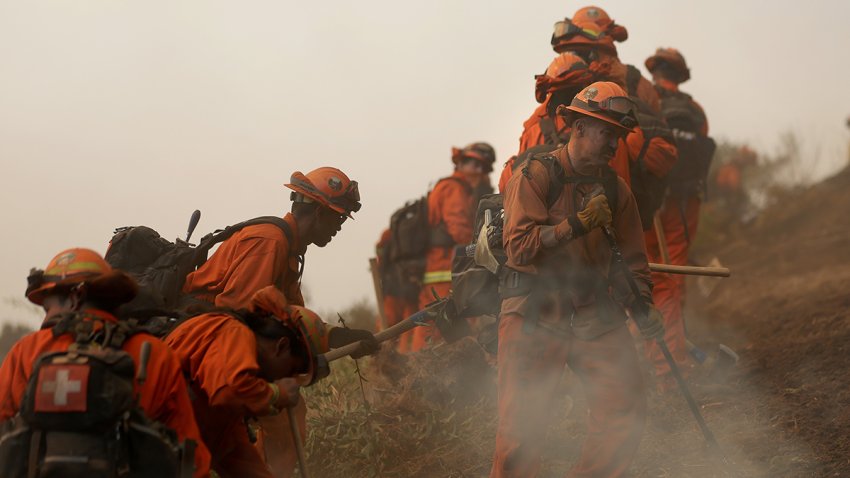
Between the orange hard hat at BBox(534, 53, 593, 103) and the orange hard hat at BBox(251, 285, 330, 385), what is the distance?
9.35 ft

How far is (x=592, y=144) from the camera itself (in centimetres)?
583

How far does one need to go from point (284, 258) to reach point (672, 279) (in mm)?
3496

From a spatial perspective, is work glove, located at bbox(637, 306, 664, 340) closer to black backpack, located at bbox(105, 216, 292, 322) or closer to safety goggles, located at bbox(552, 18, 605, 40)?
black backpack, located at bbox(105, 216, 292, 322)

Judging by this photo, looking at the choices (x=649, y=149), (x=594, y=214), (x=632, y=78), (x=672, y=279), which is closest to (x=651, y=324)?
(x=594, y=214)

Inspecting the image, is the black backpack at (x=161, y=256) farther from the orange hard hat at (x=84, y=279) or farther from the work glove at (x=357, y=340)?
the orange hard hat at (x=84, y=279)

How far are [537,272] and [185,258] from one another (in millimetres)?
1846

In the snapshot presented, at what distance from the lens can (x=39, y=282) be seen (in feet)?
13.8

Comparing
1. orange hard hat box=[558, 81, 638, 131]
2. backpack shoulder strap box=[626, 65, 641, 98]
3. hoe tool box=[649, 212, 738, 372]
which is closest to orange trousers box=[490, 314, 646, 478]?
orange hard hat box=[558, 81, 638, 131]

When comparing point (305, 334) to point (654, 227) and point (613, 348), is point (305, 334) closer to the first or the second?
point (613, 348)

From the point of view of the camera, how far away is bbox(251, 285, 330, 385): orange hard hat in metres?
4.70

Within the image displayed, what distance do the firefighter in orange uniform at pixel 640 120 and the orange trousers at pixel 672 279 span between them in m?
0.62

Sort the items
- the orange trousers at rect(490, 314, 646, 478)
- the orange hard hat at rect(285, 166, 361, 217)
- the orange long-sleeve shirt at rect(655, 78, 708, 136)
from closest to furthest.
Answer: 1. the orange trousers at rect(490, 314, 646, 478)
2. the orange hard hat at rect(285, 166, 361, 217)
3. the orange long-sleeve shirt at rect(655, 78, 708, 136)

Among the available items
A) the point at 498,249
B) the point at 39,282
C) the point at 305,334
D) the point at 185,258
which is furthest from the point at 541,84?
the point at 39,282

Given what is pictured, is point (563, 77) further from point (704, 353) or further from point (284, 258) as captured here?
point (704, 353)
